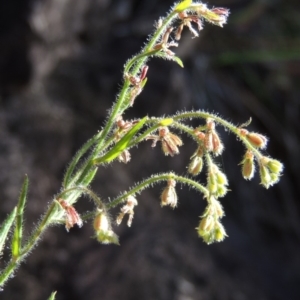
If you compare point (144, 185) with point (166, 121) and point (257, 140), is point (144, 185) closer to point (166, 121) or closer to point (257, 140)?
point (166, 121)

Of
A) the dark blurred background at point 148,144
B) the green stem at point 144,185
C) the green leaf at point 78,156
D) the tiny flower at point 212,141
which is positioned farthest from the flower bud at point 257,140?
the dark blurred background at point 148,144

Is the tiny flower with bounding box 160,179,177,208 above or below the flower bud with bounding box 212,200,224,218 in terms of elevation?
below

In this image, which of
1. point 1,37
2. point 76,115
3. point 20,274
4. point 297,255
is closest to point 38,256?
point 20,274

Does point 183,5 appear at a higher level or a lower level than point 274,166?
higher

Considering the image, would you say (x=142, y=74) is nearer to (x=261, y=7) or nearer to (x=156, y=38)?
(x=156, y=38)

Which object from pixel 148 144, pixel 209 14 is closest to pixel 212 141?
pixel 209 14

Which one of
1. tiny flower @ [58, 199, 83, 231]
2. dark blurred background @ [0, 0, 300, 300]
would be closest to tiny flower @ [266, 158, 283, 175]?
tiny flower @ [58, 199, 83, 231]

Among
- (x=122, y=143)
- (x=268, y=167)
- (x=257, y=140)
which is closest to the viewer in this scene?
(x=122, y=143)

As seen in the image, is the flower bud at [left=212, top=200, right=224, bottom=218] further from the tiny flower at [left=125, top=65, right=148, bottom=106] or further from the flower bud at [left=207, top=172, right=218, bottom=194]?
the tiny flower at [left=125, top=65, right=148, bottom=106]
